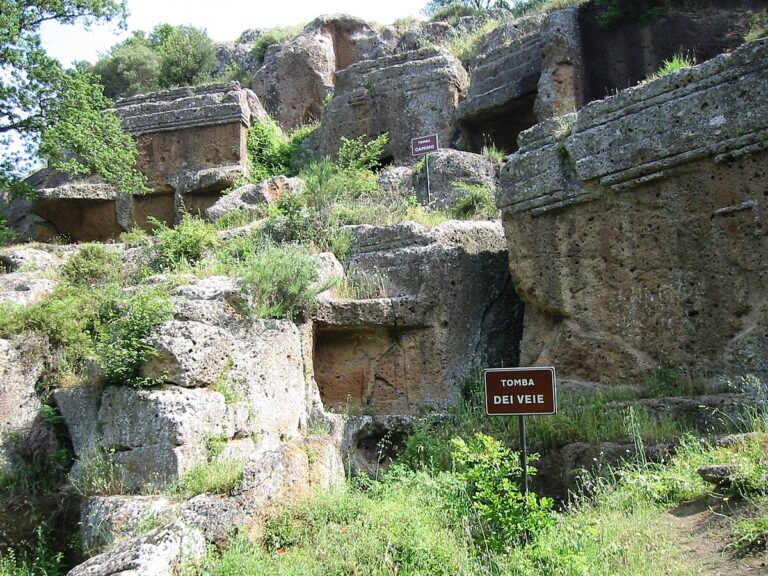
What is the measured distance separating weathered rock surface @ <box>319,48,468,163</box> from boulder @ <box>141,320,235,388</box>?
906 centimetres

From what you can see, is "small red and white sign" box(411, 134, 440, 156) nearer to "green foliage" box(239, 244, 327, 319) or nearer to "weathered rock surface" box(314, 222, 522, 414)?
"weathered rock surface" box(314, 222, 522, 414)

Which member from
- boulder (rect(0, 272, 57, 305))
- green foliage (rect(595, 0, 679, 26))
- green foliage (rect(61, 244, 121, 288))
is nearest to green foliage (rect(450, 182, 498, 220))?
green foliage (rect(595, 0, 679, 26))

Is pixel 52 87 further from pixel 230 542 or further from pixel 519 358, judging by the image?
pixel 230 542

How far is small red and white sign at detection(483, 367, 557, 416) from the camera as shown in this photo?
5.43 m

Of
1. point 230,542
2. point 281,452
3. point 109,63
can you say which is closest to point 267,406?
point 281,452

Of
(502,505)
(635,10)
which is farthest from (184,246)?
(635,10)

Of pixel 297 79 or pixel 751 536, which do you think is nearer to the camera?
pixel 751 536

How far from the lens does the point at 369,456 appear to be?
8305 mm

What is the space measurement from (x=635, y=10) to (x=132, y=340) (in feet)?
35.9

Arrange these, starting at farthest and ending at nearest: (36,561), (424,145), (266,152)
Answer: (266,152)
(424,145)
(36,561)

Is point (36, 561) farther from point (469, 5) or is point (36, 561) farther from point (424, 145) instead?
point (469, 5)

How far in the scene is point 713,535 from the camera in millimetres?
4984

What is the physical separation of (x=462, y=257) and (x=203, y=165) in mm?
8356

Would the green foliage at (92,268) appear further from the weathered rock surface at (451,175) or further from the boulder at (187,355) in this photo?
the weathered rock surface at (451,175)
